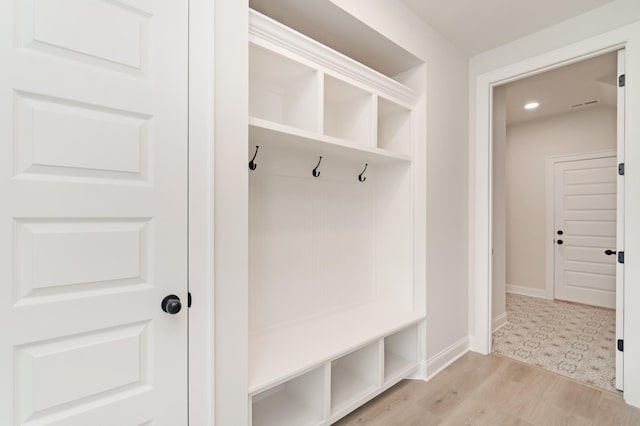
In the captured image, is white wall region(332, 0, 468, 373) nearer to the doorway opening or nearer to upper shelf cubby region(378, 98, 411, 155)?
upper shelf cubby region(378, 98, 411, 155)

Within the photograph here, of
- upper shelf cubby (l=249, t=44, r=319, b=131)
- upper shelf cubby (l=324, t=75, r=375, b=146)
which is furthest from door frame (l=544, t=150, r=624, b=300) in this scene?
upper shelf cubby (l=249, t=44, r=319, b=131)

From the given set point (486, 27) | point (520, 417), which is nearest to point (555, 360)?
point (520, 417)

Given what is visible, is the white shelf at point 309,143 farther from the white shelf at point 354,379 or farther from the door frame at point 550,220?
the door frame at point 550,220

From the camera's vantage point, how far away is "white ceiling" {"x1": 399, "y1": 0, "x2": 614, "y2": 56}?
2.16 metres

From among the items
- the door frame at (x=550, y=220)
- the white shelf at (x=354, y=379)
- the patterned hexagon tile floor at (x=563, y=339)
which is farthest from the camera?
the door frame at (x=550, y=220)

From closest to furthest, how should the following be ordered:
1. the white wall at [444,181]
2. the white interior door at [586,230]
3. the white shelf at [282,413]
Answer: the white shelf at [282,413]
the white wall at [444,181]
the white interior door at [586,230]

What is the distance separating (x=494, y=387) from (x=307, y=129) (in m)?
2.23

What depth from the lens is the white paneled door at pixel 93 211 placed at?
0.93m

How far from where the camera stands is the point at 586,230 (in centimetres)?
429

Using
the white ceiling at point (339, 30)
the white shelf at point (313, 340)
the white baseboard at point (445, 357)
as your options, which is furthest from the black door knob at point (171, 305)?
the white baseboard at point (445, 357)

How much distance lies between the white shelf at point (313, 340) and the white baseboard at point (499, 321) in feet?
5.07

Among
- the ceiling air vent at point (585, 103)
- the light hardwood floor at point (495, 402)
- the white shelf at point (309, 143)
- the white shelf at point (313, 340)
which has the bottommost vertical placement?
the light hardwood floor at point (495, 402)

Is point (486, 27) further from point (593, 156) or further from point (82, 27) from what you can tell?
point (593, 156)

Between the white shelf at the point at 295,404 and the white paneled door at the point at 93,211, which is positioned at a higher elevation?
the white paneled door at the point at 93,211
